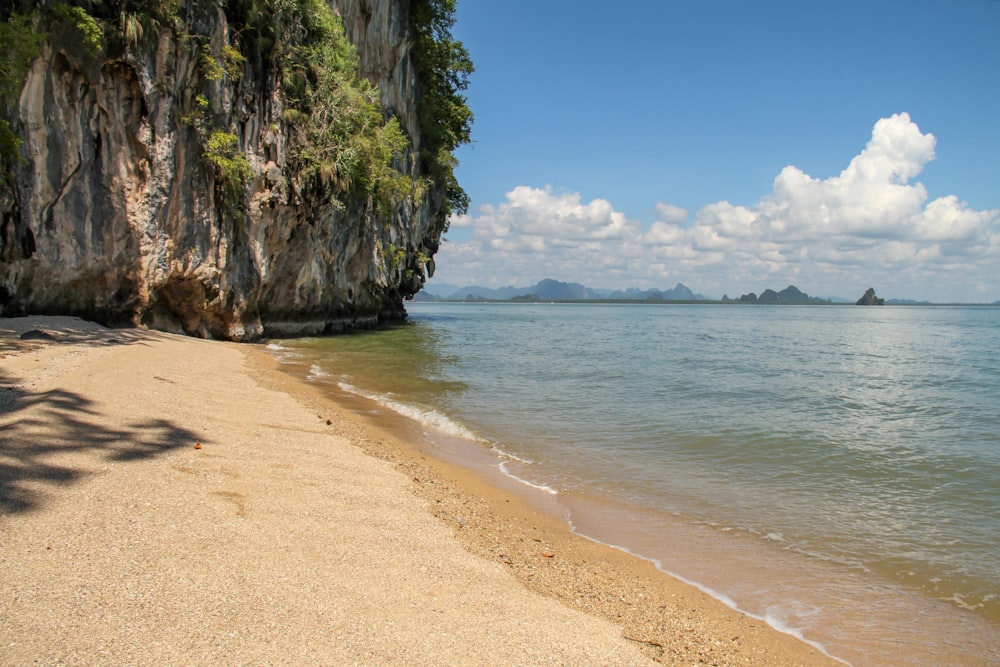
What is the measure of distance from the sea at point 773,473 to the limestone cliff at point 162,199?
160 inches

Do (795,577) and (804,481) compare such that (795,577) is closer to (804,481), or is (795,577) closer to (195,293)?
(804,481)

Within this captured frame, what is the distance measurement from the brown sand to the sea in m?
0.71

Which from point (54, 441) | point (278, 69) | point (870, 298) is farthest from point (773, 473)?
point (870, 298)

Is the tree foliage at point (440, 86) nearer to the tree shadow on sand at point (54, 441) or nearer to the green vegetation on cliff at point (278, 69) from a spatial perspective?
the green vegetation on cliff at point (278, 69)

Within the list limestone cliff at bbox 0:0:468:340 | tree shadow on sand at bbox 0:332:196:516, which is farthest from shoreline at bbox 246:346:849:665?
limestone cliff at bbox 0:0:468:340

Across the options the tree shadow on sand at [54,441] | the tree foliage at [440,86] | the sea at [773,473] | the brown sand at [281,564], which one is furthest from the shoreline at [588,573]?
the tree foliage at [440,86]

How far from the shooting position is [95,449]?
4.89 meters

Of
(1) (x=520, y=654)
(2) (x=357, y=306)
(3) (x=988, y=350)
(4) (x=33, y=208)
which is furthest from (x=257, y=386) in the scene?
(3) (x=988, y=350)

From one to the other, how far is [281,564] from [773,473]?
6.98 metres

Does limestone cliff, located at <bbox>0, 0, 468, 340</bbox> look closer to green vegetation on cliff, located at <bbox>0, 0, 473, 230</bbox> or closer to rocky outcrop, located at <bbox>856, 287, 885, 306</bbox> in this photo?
green vegetation on cliff, located at <bbox>0, 0, 473, 230</bbox>

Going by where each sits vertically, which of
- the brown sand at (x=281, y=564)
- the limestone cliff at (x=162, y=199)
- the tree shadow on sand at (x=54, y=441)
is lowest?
the brown sand at (x=281, y=564)

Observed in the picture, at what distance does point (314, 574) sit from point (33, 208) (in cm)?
1427

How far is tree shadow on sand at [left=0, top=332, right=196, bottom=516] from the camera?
3.88m

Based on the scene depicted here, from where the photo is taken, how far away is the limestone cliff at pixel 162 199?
1334cm
